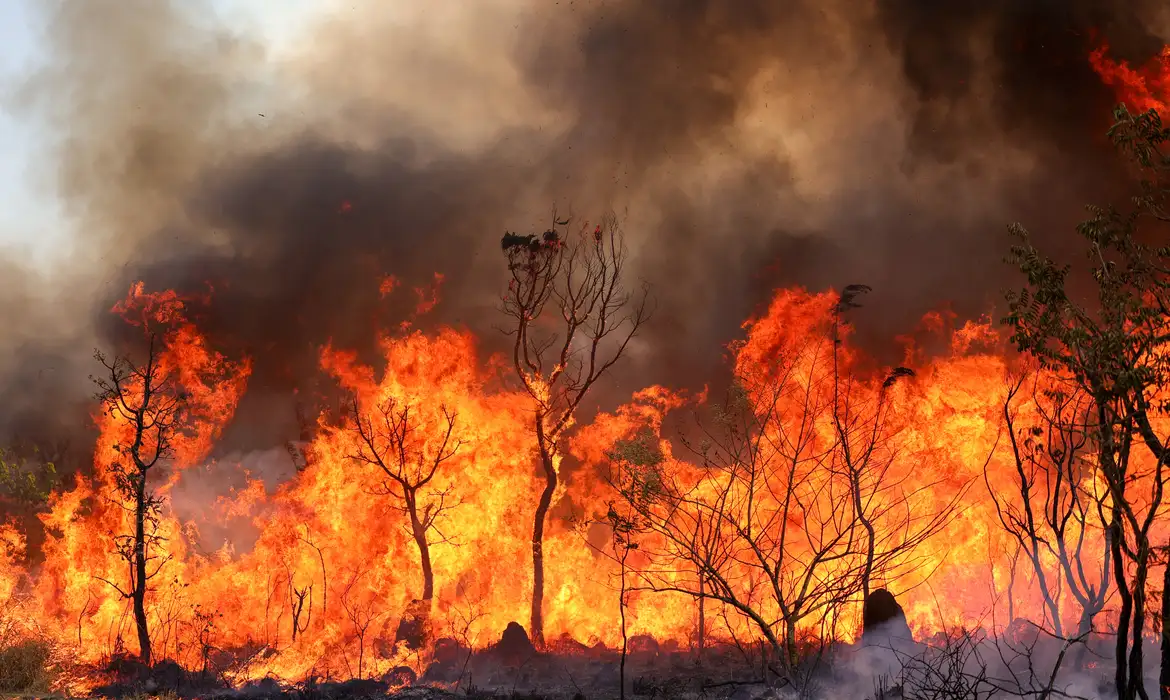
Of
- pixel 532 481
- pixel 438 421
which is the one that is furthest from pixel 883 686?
pixel 438 421

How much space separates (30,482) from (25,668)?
13754 mm

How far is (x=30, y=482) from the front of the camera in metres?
31.9

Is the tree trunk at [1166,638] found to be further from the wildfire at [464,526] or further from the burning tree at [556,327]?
the burning tree at [556,327]

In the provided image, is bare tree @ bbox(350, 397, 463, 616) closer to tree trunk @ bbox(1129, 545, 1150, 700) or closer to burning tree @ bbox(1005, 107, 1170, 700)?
burning tree @ bbox(1005, 107, 1170, 700)

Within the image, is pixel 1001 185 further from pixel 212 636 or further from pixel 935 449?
pixel 212 636

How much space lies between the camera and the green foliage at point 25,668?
66.3 ft

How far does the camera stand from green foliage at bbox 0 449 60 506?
105ft

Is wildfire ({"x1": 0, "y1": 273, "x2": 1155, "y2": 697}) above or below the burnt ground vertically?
above

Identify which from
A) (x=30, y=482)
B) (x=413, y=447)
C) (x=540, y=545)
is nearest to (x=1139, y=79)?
(x=540, y=545)

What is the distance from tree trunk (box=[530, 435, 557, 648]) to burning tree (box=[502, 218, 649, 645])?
0.08 ft

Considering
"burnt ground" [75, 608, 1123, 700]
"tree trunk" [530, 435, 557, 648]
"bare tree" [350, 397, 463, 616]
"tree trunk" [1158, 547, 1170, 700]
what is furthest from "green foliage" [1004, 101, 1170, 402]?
"bare tree" [350, 397, 463, 616]

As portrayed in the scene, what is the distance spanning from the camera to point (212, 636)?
2481 cm

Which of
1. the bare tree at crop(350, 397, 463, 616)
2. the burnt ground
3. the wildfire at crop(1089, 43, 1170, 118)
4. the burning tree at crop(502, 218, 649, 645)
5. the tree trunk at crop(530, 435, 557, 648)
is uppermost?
the wildfire at crop(1089, 43, 1170, 118)

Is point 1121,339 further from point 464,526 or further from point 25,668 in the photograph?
point 25,668
